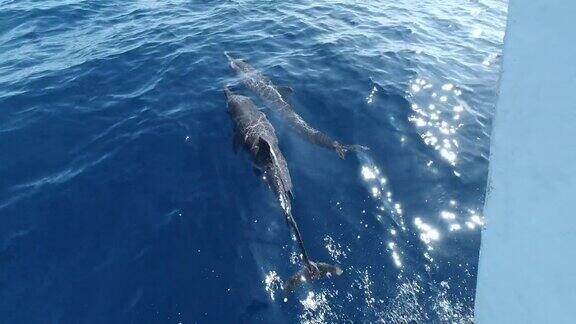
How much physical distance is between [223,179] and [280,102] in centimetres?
400

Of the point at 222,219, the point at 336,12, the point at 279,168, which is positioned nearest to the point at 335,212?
the point at 279,168

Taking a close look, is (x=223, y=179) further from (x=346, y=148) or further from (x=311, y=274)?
(x=311, y=274)

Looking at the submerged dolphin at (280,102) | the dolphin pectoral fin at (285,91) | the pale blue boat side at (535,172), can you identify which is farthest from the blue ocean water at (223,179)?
the pale blue boat side at (535,172)

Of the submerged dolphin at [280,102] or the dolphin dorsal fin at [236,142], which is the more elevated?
the submerged dolphin at [280,102]

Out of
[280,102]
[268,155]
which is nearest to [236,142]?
[268,155]

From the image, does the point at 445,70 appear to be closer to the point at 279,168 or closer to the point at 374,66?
the point at 374,66

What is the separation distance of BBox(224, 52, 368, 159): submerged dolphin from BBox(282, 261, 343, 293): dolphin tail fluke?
3.85 meters

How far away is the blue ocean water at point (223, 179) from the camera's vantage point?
848 centimetres

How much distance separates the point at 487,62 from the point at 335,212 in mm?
11274

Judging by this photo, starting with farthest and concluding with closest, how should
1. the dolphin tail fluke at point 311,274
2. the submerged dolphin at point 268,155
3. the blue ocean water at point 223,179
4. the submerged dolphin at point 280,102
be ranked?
the submerged dolphin at point 280,102 < the submerged dolphin at point 268,155 < the dolphin tail fluke at point 311,274 < the blue ocean water at point 223,179

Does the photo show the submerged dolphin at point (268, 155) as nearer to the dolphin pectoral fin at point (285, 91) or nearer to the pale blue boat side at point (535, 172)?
the dolphin pectoral fin at point (285, 91)

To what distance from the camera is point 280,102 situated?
13.9 metres

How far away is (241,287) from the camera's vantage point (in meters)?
8.65

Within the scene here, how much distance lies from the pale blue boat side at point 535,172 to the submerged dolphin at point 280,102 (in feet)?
27.1
